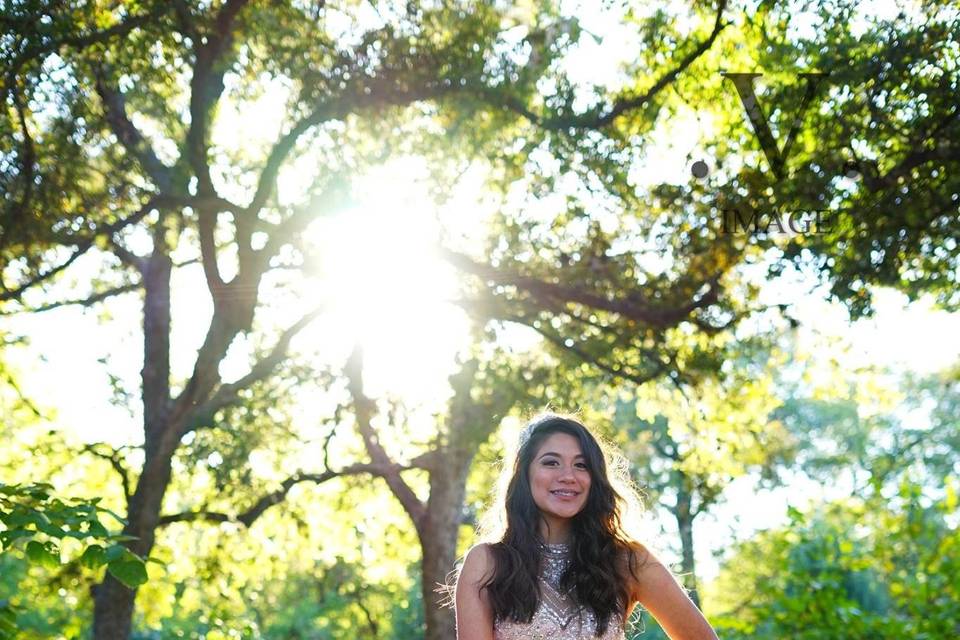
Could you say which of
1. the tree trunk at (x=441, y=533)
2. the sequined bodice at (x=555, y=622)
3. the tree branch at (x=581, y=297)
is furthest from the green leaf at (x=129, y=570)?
the tree trunk at (x=441, y=533)

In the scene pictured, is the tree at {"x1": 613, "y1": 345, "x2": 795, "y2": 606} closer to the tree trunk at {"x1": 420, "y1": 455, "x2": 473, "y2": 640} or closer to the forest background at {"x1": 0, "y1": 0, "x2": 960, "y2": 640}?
the forest background at {"x1": 0, "y1": 0, "x2": 960, "y2": 640}

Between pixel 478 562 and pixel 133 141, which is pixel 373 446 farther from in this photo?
pixel 478 562

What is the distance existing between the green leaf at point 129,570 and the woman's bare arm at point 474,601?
5.25 ft

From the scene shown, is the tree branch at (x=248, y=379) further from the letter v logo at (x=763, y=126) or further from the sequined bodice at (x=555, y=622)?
the sequined bodice at (x=555, y=622)

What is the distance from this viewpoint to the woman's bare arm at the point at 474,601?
4723mm

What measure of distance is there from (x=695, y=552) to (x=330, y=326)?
21.8 metres

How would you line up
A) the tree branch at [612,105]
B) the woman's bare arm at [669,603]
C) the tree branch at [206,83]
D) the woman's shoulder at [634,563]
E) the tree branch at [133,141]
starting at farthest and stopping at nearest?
the tree branch at [133,141] → the tree branch at [612,105] → the tree branch at [206,83] → the woman's shoulder at [634,563] → the woman's bare arm at [669,603]

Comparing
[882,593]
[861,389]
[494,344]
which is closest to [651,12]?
[494,344]

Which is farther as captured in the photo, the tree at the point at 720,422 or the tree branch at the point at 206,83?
the tree at the point at 720,422

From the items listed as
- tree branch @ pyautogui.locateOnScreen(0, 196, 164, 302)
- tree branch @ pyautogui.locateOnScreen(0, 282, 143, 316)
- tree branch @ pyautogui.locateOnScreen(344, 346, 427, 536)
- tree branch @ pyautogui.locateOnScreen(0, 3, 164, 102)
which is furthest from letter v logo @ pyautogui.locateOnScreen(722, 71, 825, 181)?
tree branch @ pyautogui.locateOnScreen(0, 282, 143, 316)

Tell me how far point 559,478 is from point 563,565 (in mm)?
322

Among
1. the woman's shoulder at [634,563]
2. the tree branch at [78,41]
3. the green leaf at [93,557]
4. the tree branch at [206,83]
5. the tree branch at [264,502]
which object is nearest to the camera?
the woman's shoulder at [634,563]

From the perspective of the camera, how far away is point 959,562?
1041 centimetres

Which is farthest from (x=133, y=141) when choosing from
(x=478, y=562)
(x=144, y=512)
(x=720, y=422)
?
(x=478, y=562)
